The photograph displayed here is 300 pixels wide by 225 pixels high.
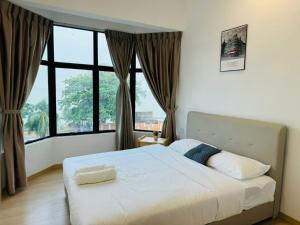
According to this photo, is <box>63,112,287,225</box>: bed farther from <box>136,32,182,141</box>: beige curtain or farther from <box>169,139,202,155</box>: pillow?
<box>136,32,182,141</box>: beige curtain

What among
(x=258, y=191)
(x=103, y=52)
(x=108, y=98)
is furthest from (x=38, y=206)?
(x=103, y=52)

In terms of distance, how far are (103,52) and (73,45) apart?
22.2 inches

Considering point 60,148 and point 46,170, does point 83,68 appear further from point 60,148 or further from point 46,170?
point 46,170

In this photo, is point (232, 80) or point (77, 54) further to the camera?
point (77, 54)

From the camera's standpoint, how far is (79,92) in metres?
4.09

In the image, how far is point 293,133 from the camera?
2285 millimetres

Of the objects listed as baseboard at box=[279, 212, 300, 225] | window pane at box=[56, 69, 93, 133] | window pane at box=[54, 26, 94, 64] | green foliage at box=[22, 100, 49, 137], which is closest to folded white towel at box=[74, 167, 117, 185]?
green foliage at box=[22, 100, 49, 137]

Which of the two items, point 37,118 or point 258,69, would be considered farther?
point 37,118

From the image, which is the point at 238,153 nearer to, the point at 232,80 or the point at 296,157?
the point at 296,157

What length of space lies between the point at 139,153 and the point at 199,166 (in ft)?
2.98

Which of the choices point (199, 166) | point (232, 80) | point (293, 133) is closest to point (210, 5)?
point (232, 80)

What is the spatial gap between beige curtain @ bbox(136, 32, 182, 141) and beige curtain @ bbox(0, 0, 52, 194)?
186cm

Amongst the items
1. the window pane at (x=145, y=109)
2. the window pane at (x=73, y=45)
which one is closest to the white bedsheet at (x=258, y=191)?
the window pane at (x=145, y=109)

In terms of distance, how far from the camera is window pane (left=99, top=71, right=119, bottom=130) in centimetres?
428
